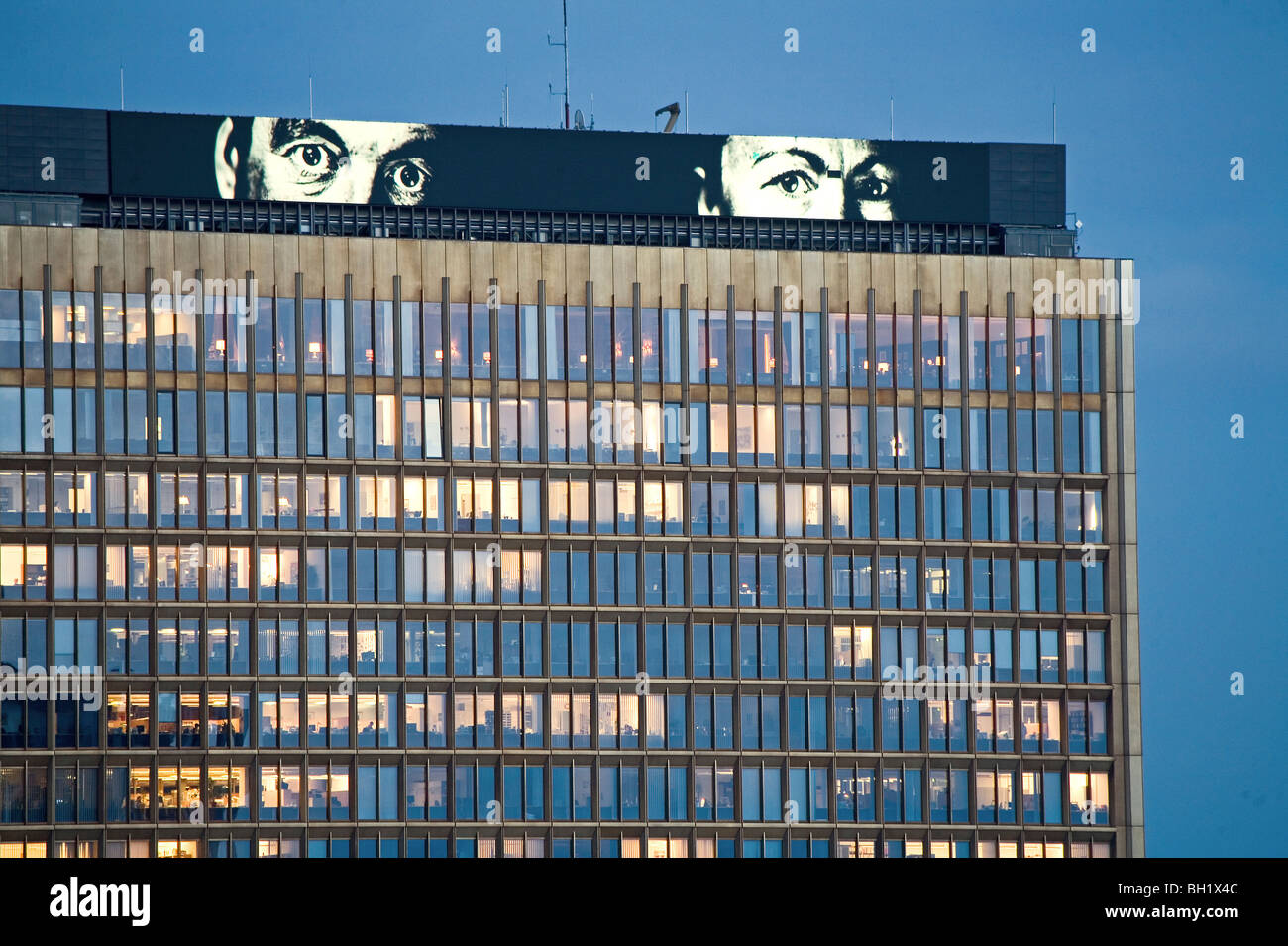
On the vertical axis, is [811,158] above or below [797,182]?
above

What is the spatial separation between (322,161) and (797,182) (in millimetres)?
26662

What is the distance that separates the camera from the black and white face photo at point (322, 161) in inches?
3903

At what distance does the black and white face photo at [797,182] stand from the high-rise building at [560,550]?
1930cm

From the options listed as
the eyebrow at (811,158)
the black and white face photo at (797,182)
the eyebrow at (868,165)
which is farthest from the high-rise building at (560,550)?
the eyebrow at (811,158)

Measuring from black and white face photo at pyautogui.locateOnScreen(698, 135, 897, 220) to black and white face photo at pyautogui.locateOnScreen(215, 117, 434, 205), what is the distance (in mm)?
16496

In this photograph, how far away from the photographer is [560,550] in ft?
266

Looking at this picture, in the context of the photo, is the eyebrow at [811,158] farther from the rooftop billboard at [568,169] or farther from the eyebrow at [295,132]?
the eyebrow at [295,132]

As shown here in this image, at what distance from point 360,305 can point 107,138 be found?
26858 millimetres

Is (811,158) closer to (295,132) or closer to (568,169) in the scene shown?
(568,169)

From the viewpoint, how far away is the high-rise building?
78125 millimetres

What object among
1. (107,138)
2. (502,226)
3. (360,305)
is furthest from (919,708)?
(107,138)

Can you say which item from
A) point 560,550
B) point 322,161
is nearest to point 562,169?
point 322,161
